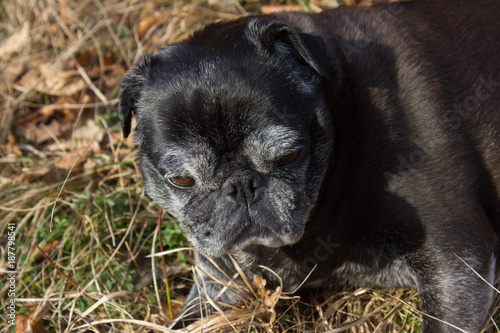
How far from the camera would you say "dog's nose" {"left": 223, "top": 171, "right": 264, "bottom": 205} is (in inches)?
110

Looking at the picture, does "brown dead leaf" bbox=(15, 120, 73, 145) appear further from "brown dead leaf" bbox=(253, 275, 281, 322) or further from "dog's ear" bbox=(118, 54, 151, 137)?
"brown dead leaf" bbox=(253, 275, 281, 322)

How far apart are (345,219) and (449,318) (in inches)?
34.4

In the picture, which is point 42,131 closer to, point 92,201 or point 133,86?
point 92,201

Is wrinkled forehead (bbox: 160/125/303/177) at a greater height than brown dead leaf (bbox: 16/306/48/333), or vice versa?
wrinkled forehead (bbox: 160/125/303/177)

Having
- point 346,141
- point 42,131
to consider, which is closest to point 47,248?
point 42,131

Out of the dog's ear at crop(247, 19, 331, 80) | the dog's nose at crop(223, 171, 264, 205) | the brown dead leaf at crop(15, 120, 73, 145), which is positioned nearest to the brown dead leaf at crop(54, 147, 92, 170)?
the brown dead leaf at crop(15, 120, 73, 145)

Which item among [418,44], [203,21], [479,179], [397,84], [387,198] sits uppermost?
[418,44]

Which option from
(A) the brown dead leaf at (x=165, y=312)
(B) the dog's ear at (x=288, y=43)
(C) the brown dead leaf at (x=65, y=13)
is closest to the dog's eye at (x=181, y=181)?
(B) the dog's ear at (x=288, y=43)

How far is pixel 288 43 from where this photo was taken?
295 centimetres

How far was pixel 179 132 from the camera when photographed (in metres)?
2.77

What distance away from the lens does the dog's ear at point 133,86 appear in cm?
308

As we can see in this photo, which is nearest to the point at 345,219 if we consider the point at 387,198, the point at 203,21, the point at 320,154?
the point at 387,198

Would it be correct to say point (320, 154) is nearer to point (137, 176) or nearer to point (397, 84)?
point (397, 84)

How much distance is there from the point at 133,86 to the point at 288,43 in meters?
1.02
